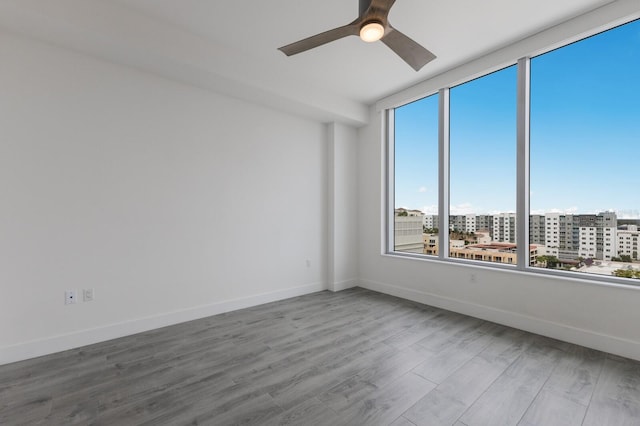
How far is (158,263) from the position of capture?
3.13 meters

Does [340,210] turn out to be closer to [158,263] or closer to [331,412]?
[158,263]

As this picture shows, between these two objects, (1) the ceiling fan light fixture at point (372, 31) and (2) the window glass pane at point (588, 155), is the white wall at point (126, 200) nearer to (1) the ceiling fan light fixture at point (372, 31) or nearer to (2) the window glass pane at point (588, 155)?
(1) the ceiling fan light fixture at point (372, 31)

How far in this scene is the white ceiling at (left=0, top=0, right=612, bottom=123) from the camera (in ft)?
7.96

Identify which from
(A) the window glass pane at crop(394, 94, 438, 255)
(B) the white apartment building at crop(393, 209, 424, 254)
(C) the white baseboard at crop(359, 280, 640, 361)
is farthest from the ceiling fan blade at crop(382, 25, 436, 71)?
(C) the white baseboard at crop(359, 280, 640, 361)

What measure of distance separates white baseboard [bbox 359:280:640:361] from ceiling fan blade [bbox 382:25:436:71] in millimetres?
2702

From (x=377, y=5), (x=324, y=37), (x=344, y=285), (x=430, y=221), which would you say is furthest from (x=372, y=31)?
(x=344, y=285)

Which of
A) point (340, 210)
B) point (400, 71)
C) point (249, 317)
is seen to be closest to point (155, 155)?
point (249, 317)

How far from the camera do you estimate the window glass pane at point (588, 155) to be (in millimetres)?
2617

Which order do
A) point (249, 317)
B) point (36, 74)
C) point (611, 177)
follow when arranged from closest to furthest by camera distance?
point (36, 74) < point (611, 177) < point (249, 317)

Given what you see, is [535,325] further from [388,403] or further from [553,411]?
[388,403]

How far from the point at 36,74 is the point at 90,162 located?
0.80 metres

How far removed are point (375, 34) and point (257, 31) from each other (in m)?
1.51

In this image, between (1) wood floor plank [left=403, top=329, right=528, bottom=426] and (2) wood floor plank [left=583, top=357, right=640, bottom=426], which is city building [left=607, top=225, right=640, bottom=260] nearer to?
(2) wood floor plank [left=583, top=357, right=640, bottom=426]

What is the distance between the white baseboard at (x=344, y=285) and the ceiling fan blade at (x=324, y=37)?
3391 millimetres
